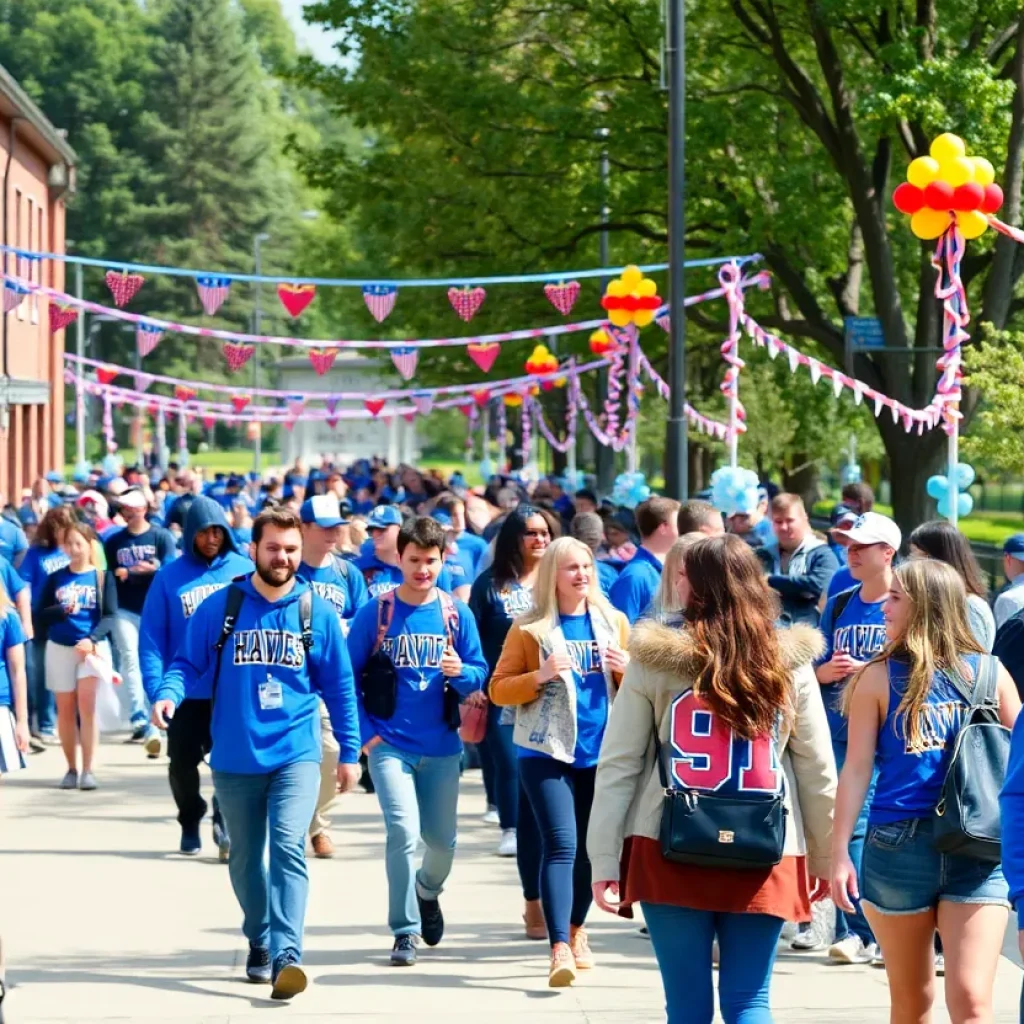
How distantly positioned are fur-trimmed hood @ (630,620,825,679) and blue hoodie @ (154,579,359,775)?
2.66 meters

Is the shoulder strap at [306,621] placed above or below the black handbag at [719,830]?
above

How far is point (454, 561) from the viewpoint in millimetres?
13102

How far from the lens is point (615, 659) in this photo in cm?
776

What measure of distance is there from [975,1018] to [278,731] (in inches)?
127

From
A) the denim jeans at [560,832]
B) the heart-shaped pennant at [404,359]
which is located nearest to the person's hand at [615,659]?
the denim jeans at [560,832]

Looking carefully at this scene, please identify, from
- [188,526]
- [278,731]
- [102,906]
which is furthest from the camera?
[188,526]

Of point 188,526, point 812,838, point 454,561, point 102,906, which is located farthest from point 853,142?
point 812,838

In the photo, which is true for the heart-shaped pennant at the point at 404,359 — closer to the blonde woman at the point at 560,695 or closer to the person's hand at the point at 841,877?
the blonde woman at the point at 560,695

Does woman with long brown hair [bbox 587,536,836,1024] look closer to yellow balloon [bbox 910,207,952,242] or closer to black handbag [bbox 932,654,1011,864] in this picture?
black handbag [bbox 932,654,1011,864]

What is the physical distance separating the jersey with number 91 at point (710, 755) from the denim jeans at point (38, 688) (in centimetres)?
1106

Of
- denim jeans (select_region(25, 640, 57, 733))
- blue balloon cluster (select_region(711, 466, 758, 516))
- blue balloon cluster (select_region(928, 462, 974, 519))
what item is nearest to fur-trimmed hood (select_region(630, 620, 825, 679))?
blue balloon cluster (select_region(711, 466, 758, 516))

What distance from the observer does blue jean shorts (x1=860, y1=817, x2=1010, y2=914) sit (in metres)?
5.24

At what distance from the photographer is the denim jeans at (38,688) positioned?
51.4 feet

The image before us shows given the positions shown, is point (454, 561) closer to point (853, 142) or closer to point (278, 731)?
point (278, 731)
